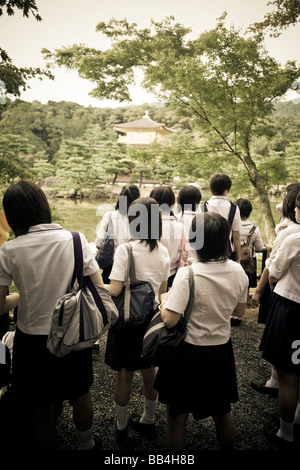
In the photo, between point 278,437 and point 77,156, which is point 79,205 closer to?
point 77,156

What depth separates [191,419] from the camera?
2.07 meters

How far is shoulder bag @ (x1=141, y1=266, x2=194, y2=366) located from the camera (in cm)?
136

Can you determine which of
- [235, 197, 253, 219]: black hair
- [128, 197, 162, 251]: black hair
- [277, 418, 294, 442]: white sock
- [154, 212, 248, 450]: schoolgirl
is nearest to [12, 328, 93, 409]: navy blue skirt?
[154, 212, 248, 450]: schoolgirl

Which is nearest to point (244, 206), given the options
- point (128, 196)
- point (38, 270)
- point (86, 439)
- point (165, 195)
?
point (165, 195)

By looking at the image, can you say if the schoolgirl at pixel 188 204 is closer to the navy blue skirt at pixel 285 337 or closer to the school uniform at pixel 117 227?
the school uniform at pixel 117 227

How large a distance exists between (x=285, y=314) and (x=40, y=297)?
150cm

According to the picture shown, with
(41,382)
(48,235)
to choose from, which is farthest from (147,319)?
(48,235)

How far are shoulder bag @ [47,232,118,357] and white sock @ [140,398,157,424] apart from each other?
842mm

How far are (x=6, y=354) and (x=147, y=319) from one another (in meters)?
0.83

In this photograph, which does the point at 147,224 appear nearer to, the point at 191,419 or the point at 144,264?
the point at 144,264

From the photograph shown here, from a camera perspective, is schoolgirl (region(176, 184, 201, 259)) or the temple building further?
the temple building

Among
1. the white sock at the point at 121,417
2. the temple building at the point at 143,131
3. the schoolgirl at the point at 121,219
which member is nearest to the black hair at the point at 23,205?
the schoolgirl at the point at 121,219

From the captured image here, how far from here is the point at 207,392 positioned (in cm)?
141

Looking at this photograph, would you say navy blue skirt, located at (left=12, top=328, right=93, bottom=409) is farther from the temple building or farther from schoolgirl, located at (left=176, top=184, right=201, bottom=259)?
the temple building
